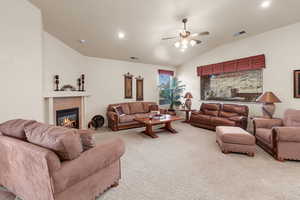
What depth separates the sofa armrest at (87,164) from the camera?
4.14 ft

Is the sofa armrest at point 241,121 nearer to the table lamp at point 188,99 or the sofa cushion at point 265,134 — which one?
the sofa cushion at point 265,134

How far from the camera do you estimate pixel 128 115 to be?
525 centimetres

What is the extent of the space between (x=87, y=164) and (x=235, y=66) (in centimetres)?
518

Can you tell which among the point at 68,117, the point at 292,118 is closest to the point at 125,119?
the point at 68,117

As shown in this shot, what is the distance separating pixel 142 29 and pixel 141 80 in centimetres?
291

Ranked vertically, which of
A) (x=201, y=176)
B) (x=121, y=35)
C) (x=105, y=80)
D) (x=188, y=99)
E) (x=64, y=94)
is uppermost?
(x=121, y=35)

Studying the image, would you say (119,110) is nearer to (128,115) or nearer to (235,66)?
(128,115)

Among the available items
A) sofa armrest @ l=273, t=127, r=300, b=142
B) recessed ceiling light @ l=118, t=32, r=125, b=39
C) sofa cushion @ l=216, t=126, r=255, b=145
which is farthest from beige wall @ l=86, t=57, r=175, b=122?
sofa armrest @ l=273, t=127, r=300, b=142

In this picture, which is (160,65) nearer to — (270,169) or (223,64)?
(223,64)

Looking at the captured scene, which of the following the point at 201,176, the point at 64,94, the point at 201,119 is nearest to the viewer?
the point at 201,176

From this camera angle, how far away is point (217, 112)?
500cm

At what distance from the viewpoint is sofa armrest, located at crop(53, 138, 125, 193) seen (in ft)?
4.14

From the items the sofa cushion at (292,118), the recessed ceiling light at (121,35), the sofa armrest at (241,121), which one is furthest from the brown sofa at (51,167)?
the sofa cushion at (292,118)

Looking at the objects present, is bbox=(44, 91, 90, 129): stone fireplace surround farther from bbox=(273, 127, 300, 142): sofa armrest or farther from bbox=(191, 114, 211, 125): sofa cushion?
bbox=(273, 127, 300, 142): sofa armrest
